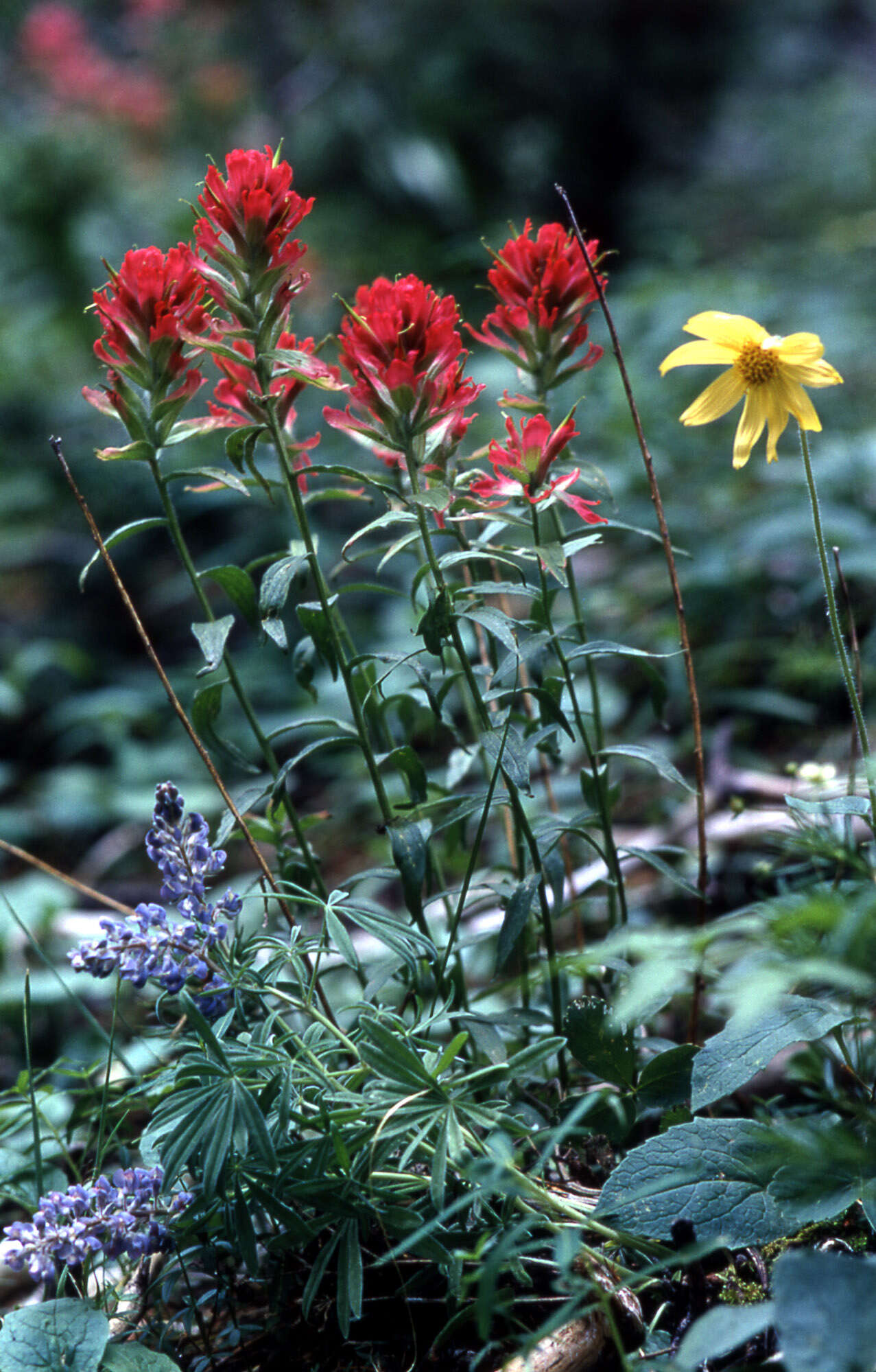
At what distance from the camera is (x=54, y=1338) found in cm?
73

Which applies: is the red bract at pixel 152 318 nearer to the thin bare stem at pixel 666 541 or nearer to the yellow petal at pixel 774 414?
the thin bare stem at pixel 666 541

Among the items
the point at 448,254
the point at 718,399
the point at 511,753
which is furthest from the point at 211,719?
the point at 448,254

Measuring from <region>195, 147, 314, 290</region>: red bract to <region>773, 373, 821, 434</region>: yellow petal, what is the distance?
43 cm

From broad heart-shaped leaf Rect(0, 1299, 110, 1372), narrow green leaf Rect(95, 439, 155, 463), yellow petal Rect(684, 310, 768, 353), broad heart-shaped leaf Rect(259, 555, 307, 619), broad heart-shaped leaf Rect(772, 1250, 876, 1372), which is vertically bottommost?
broad heart-shaped leaf Rect(0, 1299, 110, 1372)

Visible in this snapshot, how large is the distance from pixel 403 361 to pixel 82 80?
5.10 m

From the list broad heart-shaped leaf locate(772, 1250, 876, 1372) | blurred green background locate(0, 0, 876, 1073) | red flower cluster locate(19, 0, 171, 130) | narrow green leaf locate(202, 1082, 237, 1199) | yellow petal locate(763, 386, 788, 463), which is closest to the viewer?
broad heart-shaped leaf locate(772, 1250, 876, 1372)

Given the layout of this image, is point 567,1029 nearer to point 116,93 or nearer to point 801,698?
point 801,698

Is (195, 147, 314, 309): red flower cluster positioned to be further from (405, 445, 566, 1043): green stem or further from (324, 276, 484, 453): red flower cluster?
(405, 445, 566, 1043): green stem

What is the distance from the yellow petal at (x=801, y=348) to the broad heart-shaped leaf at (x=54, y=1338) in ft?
3.05

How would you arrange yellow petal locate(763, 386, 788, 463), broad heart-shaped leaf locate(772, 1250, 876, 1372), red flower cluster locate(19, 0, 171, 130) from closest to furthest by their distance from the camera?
broad heart-shaped leaf locate(772, 1250, 876, 1372), yellow petal locate(763, 386, 788, 463), red flower cluster locate(19, 0, 171, 130)

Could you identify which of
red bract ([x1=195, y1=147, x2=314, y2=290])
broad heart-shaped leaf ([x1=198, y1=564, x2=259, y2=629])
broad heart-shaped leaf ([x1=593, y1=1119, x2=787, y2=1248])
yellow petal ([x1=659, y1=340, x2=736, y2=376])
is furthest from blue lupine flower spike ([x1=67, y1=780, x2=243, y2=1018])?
yellow petal ([x1=659, y1=340, x2=736, y2=376])

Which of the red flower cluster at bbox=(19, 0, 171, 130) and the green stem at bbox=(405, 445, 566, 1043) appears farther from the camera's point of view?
the red flower cluster at bbox=(19, 0, 171, 130)

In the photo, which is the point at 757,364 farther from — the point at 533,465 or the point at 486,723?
the point at 486,723

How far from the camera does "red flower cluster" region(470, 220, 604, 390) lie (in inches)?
37.3
